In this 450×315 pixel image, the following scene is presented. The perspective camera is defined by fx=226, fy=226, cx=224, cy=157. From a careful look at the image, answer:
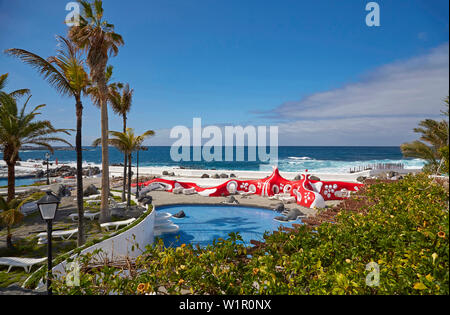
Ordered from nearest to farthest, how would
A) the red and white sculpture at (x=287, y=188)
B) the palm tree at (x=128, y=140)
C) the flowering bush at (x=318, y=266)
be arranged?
the flowering bush at (x=318, y=266) → the palm tree at (x=128, y=140) → the red and white sculpture at (x=287, y=188)

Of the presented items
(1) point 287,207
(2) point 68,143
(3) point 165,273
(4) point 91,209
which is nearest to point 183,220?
(4) point 91,209

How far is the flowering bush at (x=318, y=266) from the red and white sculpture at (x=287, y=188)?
43.8 feet

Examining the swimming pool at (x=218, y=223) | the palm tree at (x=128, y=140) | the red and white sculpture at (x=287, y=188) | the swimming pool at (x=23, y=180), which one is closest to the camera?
the swimming pool at (x=218, y=223)

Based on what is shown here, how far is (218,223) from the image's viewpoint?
48.3ft

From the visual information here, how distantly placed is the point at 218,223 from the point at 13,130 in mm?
11212

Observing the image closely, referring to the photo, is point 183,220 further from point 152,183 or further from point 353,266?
point 353,266

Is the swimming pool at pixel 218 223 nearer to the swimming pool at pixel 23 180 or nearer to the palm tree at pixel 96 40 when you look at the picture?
the palm tree at pixel 96 40

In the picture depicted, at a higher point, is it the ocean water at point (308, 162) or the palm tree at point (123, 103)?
the palm tree at point (123, 103)

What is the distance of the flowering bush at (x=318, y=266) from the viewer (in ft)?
7.14

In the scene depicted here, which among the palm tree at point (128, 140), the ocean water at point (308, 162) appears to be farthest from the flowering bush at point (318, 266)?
the ocean water at point (308, 162)

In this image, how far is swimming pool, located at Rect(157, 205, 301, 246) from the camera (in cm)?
1234

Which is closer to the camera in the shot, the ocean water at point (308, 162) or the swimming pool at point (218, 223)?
the swimming pool at point (218, 223)
